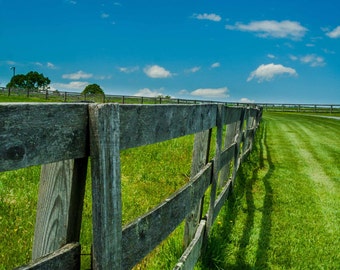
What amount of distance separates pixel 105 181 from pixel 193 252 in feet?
6.68

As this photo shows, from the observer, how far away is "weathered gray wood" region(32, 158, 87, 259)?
150cm

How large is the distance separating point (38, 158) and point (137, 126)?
70cm

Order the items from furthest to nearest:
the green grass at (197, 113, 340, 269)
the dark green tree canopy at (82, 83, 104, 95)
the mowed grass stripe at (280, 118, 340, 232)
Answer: the dark green tree canopy at (82, 83, 104, 95) → the mowed grass stripe at (280, 118, 340, 232) → the green grass at (197, 113, 340, 269)

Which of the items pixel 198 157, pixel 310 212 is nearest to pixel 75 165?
pixel 198 157

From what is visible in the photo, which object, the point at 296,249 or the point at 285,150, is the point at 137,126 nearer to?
the point at 296,249

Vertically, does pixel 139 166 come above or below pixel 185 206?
below

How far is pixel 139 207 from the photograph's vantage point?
17.1 ft

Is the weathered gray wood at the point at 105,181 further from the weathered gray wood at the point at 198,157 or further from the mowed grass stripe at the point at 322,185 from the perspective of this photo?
the mowed grass stripe at the point at 322,185

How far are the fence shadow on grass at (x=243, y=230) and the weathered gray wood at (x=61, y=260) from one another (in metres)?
2.49

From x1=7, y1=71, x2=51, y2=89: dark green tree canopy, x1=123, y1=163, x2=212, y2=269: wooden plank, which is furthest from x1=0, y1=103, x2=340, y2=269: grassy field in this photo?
x1=7, y1=71, x2=51, y2=89: dark green tree canopy

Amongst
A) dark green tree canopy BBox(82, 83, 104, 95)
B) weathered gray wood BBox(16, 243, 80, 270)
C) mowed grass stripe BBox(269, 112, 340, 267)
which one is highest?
dark green tree canopy BBox(82, 83, 104, 95)

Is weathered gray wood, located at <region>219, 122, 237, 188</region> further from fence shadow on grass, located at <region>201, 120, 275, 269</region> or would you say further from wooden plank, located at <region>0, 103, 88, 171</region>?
wooden plank, located at <region>0, 103, 88, 171</region>

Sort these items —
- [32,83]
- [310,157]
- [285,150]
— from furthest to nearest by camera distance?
[32,83], [285,150], [310,157]

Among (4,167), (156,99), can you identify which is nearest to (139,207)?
(4,167)
